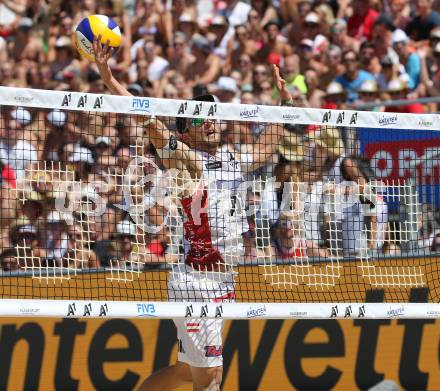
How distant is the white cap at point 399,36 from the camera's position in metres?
14.4

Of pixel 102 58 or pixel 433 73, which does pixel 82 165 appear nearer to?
pixel 102 58

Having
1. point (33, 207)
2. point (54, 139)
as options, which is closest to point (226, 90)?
point (54, 139)

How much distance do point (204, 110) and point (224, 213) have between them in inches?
31.0

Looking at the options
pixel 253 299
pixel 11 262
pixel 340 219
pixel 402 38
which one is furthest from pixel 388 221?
pixel 402 38

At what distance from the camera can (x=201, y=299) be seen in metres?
7.37

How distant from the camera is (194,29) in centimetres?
1471

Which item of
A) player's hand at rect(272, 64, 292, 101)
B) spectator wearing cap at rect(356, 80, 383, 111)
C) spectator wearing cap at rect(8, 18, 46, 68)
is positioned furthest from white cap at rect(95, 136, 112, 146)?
spectator wearing cap at rect(356, 80, 383, 111)

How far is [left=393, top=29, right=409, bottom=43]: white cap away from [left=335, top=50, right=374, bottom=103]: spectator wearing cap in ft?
2.86

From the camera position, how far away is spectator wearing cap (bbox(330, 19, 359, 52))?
14.5m

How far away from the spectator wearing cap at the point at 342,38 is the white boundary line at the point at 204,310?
24.1 ft

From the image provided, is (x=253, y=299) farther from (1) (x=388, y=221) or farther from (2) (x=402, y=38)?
(2) (x=402, y=38)

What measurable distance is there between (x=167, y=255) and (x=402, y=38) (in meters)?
6.80

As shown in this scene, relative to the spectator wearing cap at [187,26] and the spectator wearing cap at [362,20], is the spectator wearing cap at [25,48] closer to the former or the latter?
the spectator wearing cap at [187,26]

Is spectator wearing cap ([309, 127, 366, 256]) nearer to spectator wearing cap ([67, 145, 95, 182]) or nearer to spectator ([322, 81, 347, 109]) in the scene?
spectator wearing cap ([67, 145, 95, 182])
